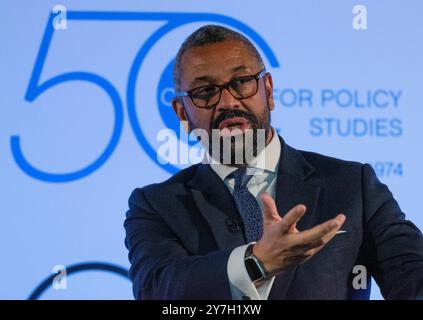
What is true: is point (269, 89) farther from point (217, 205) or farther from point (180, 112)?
point (217, 205)

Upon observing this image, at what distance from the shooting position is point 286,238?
6.26 feet

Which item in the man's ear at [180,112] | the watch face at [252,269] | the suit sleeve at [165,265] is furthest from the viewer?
the man's ear at [180,112]

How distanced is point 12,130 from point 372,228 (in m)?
1.38

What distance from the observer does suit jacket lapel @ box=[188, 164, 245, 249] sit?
2.40 meters

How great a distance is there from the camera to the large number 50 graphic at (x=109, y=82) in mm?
2912

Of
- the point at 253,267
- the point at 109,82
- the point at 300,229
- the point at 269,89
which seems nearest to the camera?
the point at 253,267

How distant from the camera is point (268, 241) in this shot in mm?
1947

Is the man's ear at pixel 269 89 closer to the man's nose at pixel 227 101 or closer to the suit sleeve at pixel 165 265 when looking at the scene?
the man's nose at pixel 227 101

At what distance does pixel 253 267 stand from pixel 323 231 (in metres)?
0.28

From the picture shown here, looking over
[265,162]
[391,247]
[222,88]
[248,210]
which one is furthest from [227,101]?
[391,247]

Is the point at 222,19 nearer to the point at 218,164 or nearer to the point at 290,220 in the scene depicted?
the point at 218,164

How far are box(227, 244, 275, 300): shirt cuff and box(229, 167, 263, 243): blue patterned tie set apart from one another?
0.91ft

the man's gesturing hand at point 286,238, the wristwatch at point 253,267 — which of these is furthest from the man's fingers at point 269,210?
the wristwatch at point 253,267

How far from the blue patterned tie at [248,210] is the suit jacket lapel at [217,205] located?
0.07ft
